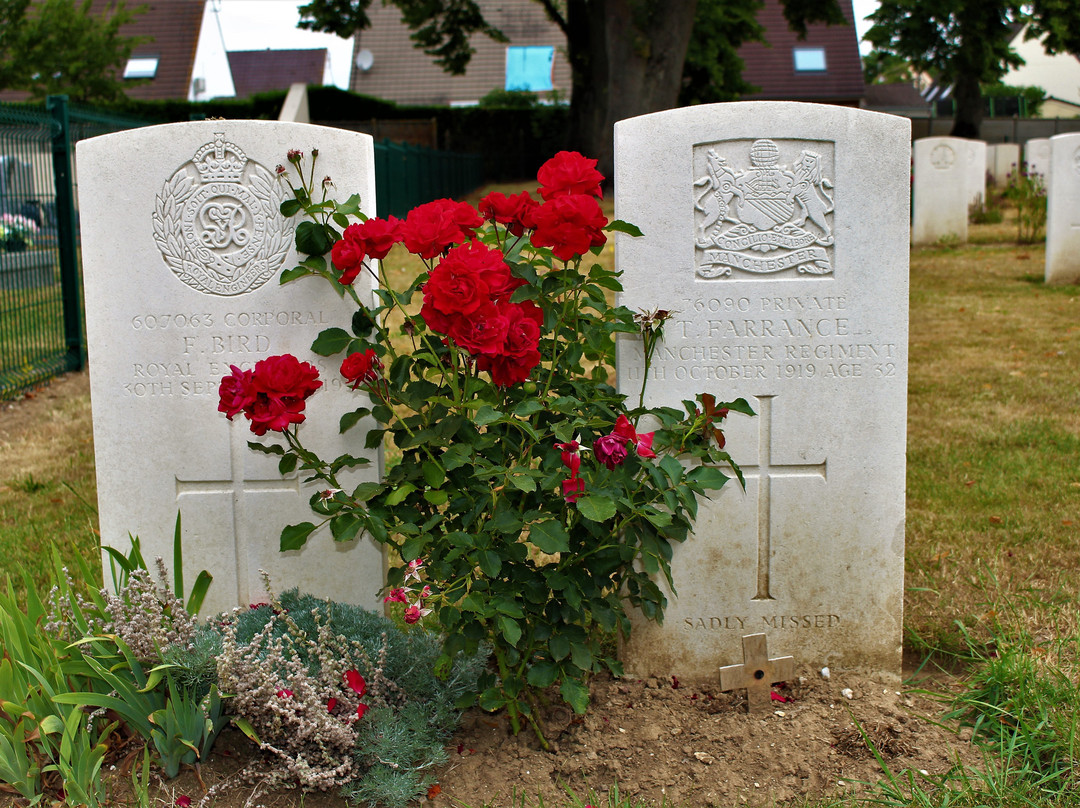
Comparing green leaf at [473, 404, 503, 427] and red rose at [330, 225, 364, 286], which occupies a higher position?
red rose at [330, 225, 364, 286]

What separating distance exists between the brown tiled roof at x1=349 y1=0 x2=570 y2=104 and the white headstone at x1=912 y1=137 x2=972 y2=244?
19.5m

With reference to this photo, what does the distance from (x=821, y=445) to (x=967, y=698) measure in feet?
2.65

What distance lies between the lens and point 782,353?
286cm

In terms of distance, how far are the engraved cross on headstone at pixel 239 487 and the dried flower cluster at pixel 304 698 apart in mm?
603

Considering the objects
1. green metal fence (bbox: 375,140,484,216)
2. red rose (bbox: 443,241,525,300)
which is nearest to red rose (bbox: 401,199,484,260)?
red rose (bbox: 443,241,525,300)

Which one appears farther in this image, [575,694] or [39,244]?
[39,244]

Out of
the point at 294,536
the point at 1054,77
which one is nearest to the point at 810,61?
the point at 1054,77

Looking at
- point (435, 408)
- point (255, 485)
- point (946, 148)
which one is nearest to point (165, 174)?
point (255, 485)

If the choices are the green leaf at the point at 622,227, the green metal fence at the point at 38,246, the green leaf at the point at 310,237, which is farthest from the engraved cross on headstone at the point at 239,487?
the green metal fence at the point at 38,246

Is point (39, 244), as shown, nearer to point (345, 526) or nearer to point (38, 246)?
point (38, 246)

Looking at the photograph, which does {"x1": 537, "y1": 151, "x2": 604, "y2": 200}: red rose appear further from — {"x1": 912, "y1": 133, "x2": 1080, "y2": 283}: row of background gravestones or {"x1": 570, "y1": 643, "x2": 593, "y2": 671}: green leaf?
{"x1": 912, "y1": 133, "x2": 1080, "y2": 283}: row of background gravestones

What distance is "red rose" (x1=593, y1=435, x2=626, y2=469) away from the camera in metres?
2.16

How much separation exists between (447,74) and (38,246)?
27395mm

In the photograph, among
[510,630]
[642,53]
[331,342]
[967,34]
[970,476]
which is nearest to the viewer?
[510,630]
